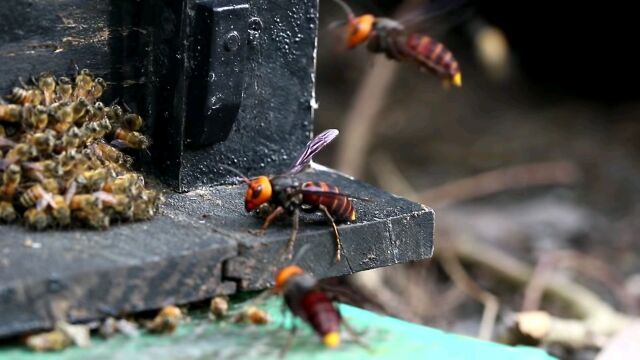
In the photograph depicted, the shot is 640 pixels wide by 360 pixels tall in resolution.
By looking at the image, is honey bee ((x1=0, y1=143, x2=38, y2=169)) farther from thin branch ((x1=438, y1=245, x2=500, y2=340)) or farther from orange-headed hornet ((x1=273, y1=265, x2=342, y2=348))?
thin branch ((x1=438, y1=245, x2=500, y2=340))

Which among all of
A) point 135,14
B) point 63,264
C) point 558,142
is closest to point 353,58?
point 558,142

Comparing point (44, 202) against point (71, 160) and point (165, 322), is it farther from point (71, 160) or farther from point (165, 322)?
point (165, 322)

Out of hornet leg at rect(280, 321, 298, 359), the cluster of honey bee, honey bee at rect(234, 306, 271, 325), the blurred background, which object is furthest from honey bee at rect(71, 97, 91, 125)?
the blurred background

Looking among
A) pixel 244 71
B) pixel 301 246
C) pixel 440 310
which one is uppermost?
pixel 244 71

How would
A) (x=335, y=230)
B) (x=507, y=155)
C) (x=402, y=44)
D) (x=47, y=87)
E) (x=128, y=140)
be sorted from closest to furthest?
(x=335, y=230), (x=47, y=87), (x=128, y=140), (x=402, y=44), (x=507, y=155)

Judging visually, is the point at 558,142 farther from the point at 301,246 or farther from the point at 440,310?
the point at 301,246

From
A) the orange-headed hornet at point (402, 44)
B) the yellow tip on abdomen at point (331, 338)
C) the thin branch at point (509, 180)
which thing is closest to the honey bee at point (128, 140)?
the yellow tip on abdomen at point (331, 338)

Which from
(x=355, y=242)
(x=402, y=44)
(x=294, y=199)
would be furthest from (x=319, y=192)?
(x=402, y=44)
